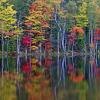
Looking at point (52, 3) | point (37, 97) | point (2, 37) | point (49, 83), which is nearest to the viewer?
point (37, 97)

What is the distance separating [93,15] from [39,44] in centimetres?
809

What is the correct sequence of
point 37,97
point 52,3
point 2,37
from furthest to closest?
point 52,3 → point 2,37 → point 37,97

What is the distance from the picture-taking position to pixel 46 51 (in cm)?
5116

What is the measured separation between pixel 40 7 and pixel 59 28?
12.6 ft

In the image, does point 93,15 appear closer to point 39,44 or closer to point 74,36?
point 74,36

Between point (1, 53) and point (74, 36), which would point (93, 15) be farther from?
point (1, 53)

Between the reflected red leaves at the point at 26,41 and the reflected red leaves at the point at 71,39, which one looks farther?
the reflected red leaves at the point at 71,39

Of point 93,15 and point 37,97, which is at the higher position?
point 93,15

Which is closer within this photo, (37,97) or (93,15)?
(37,97)

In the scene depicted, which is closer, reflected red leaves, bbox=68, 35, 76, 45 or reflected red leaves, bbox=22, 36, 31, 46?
reflected red leaves, bbox=22, 36, 31, 46

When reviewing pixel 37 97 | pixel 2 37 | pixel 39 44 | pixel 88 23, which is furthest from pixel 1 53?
pixel 37 97

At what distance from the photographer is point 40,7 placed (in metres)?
50.3

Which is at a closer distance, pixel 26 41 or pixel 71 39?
pixel 26 41

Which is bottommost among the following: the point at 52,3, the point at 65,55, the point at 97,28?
the point at 65,55
